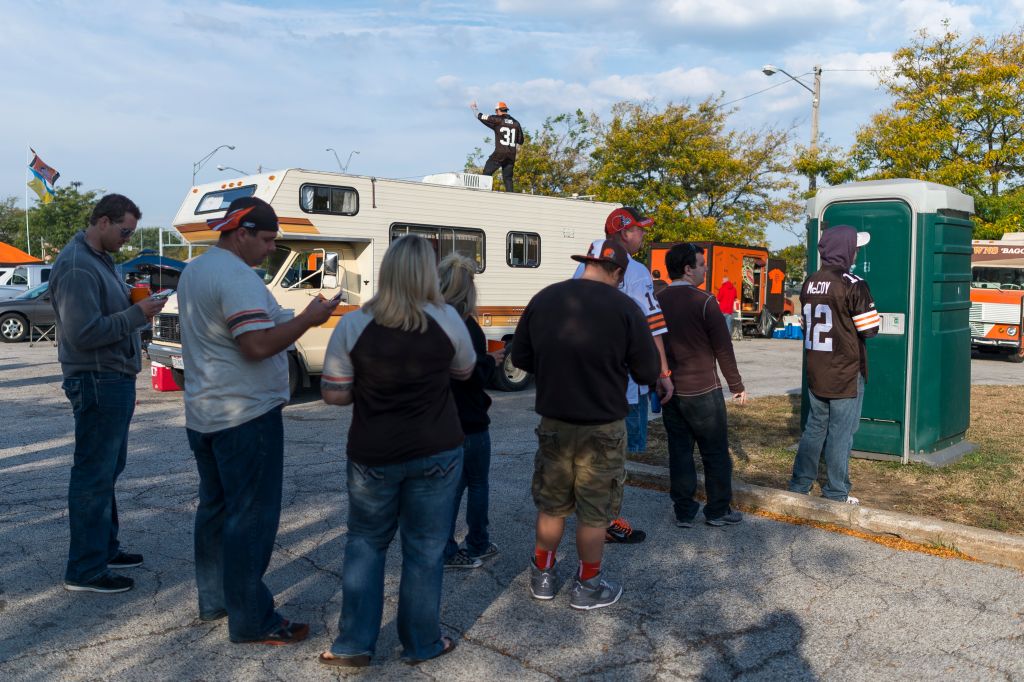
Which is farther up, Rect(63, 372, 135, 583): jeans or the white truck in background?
the white truck in background

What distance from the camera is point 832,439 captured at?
6047mm

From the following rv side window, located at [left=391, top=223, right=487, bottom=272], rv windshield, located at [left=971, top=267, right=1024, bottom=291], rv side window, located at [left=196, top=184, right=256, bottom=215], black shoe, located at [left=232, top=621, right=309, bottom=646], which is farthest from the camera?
rv windshield, located at [left=971, top=267, right=1024, bottom=291]

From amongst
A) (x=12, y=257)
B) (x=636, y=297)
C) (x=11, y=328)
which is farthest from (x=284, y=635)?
(x=12, y=257)

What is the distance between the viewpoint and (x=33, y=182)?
44.0 metres

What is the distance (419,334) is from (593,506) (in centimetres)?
138

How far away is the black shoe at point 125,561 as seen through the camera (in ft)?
15.8

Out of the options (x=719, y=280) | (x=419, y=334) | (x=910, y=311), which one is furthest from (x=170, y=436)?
(x=719, y=280)

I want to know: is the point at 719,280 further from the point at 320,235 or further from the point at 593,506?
the point at 593,506

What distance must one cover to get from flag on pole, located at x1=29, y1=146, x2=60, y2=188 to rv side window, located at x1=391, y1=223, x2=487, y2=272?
119 feet

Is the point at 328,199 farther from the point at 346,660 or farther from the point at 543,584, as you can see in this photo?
the point at 346,660

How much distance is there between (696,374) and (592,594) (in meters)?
1.73

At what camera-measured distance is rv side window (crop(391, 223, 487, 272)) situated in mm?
12235

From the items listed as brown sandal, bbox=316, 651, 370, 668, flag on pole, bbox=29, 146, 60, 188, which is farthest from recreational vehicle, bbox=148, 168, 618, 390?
flag on pole, bbox=29, 146, 60, 188

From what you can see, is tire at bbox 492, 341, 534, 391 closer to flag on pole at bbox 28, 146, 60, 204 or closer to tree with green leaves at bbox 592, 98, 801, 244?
tree with green leaves at bbox 592, 98, 801, 244
